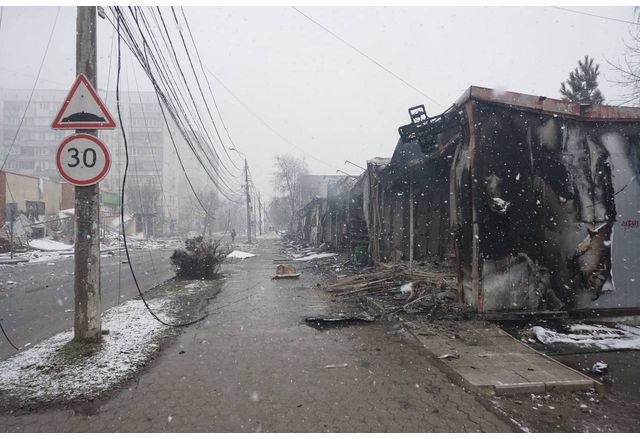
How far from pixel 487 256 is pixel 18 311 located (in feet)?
30.5

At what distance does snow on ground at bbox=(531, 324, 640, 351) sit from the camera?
17.4ft

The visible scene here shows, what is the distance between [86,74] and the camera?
521 centimetres

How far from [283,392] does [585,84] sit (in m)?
31.8

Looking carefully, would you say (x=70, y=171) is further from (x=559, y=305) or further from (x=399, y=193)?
(x=399, y=193)

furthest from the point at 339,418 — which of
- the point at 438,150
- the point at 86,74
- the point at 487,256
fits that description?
the point at 438,150

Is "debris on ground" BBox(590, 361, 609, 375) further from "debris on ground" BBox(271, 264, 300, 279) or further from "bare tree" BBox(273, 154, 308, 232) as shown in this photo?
"bare tree" BBox(273, 154, 308, 232)

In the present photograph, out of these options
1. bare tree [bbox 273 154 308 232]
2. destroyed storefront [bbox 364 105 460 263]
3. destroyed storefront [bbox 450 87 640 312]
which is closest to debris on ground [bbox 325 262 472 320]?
destroyed storefront [bbox 450 87 640 312]

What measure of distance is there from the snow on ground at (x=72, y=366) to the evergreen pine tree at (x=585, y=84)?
30758 millimetres

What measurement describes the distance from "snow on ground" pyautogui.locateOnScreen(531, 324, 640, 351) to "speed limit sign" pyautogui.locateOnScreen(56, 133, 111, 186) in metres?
6.77

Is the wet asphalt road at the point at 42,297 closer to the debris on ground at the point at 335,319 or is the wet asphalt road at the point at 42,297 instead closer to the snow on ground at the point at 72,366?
the snow on ground at the point at 72,366

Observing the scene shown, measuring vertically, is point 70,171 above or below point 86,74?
below

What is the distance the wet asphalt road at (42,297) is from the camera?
6.23 m

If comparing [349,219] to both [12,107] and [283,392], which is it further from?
[12,107]

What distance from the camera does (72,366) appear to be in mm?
4301
